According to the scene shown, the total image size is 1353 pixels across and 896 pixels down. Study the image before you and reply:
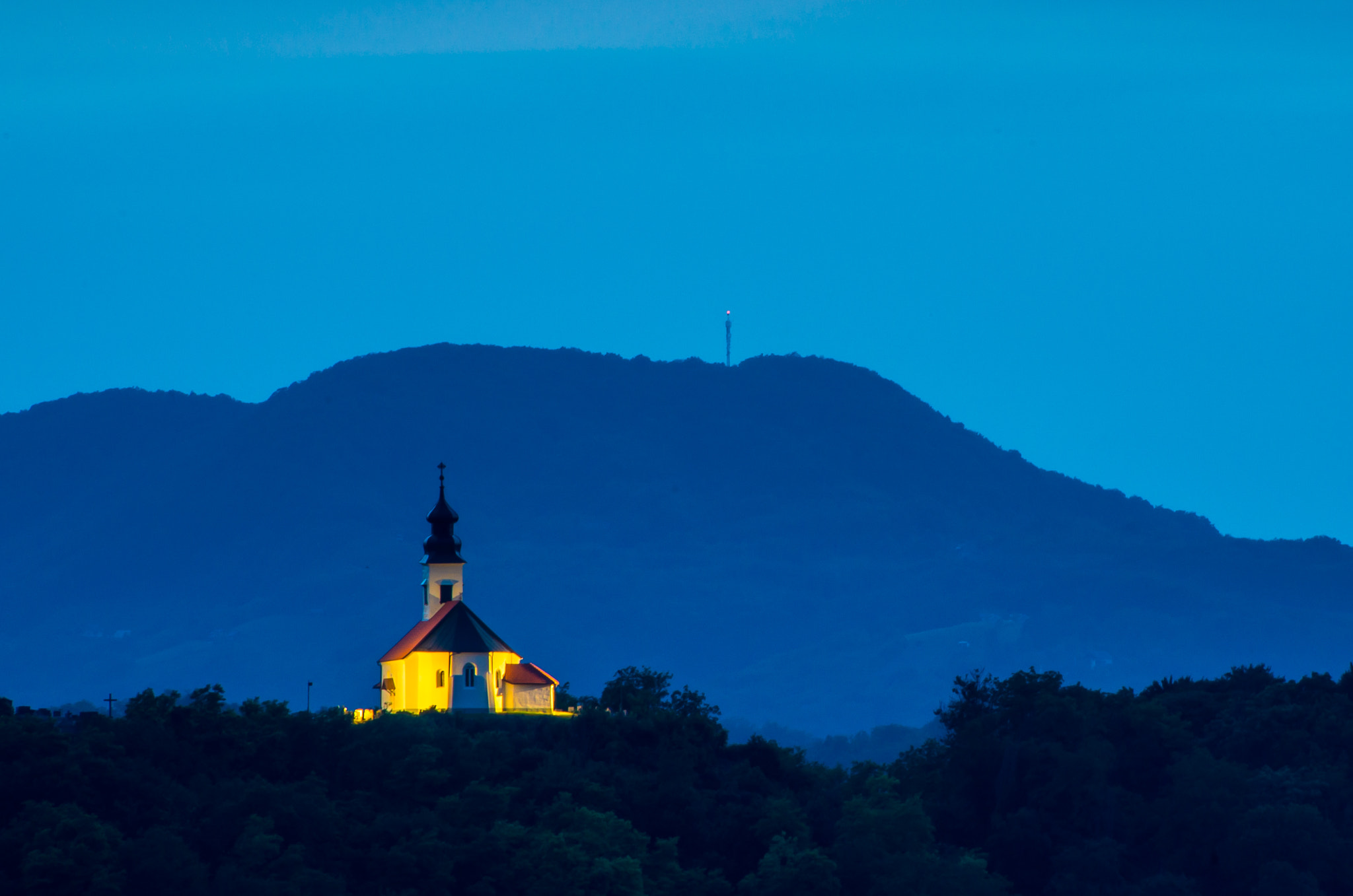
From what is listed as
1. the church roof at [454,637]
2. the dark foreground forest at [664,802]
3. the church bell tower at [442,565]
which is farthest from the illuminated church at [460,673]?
the dark foreground forest at [664,802]

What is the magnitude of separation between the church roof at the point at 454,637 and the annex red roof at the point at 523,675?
94 cm

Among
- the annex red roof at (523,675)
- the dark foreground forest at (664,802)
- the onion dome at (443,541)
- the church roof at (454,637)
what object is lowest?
the dark foreground forest at (664,802)

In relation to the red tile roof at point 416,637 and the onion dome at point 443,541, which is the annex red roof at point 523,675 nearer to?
the red tile roof at point 416,637

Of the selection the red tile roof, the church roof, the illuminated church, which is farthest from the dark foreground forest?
the red tile roof

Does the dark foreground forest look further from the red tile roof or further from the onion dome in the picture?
the onion dome

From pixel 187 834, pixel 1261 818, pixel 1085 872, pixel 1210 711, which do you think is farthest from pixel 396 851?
pixel 1210 711

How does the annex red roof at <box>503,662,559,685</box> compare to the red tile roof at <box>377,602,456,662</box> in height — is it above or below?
below

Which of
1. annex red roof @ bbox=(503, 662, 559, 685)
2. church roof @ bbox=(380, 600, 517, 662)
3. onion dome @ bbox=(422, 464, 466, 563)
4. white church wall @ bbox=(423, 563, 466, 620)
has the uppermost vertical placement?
onion dome @ bbox=(422, 464, 466, 563)

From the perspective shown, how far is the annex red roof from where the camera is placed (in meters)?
111

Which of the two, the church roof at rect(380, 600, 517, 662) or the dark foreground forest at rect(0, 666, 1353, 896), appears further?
the church roof at rect(380, 600, 517, 662)

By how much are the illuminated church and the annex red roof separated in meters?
0.03

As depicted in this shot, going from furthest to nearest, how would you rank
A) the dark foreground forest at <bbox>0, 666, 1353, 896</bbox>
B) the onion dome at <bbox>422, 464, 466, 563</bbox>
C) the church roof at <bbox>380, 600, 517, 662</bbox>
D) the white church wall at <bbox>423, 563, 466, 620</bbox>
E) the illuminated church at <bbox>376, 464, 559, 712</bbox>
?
the white church wall at <bbox>423, 563, 466, 620</bbox>, the onion dome at <bbox>422, 464, 466, 563</bbox>, the illuminated church at <bbox>376, 464, 559, 712</bbox>, the church roof at <bbox>380, 600, 517, 662</bbox>, the dark foreground forest at <bbox>0, 666, 1353, 896</bbox>

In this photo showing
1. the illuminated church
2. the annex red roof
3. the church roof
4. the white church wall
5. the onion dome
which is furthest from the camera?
the white church wall

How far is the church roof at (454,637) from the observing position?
10906 cm
